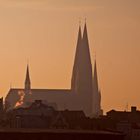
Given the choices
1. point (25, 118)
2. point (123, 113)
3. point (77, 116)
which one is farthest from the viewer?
point (123, 113)

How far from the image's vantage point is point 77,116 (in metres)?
140

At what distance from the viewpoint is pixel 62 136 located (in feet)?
261

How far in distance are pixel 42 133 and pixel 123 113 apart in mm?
69780

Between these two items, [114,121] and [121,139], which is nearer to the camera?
[121,139]

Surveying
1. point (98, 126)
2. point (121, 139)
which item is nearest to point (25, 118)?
point (98, 126)

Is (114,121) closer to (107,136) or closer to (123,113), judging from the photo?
(123,113)

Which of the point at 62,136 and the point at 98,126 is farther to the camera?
the point at 98,126

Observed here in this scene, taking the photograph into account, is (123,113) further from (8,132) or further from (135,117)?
(8,132)

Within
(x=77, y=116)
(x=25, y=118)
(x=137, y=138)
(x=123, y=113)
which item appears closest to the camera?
(x=137, y=138)

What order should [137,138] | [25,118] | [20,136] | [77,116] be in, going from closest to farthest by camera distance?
[20,136] → [137,138] → [25,118] → [77,116]

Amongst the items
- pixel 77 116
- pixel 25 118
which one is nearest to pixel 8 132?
pixel 25 118

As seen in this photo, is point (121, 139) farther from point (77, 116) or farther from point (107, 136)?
point (77, 116)

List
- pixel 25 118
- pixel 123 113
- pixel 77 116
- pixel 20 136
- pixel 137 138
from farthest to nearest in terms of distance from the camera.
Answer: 1. pixel 123 113
2. pixel 77 116
3. pixel 25 118
4. pixel 137 138
5. pixel 20 136

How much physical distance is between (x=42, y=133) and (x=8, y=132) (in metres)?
2.61
